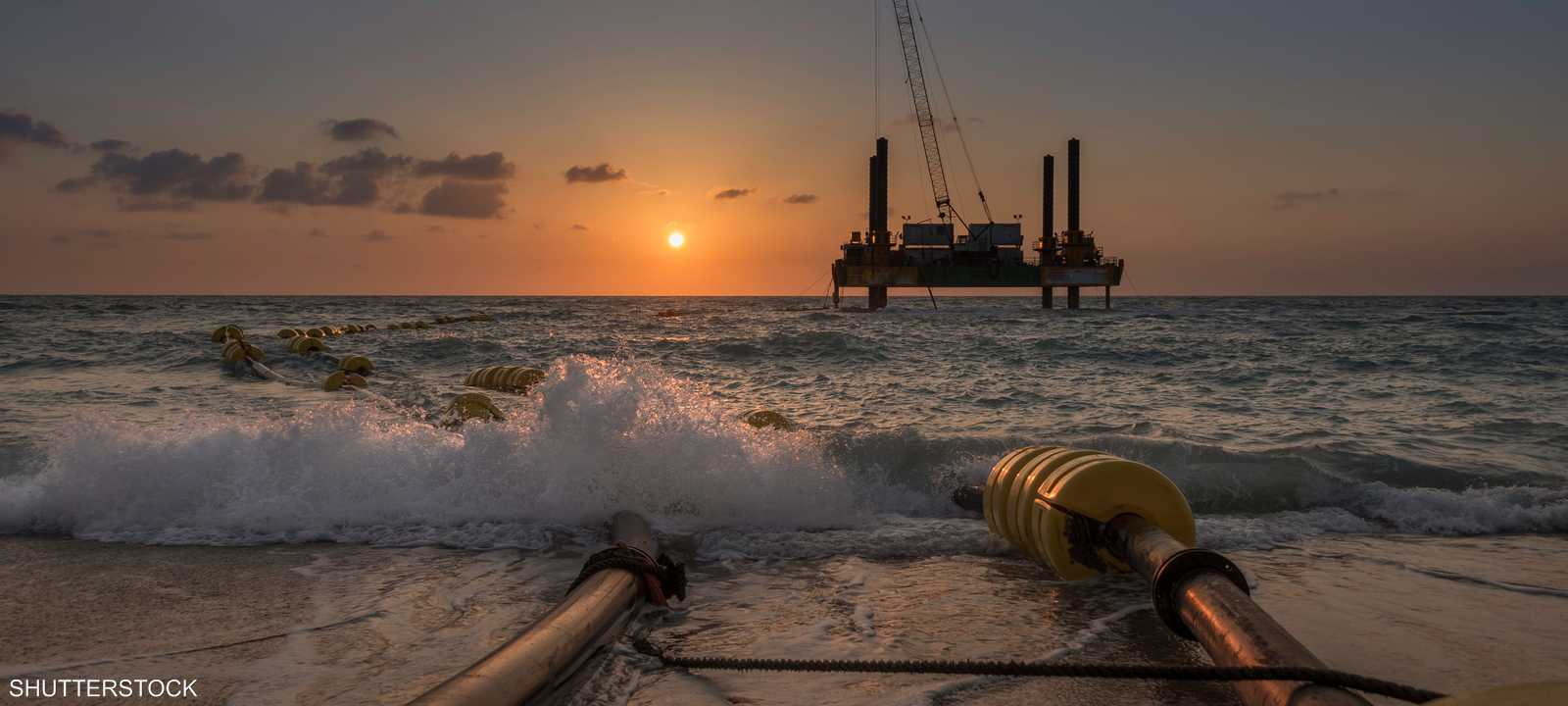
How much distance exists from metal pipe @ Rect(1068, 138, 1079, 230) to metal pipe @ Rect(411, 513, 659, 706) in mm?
70951

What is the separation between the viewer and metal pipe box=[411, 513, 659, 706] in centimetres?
271

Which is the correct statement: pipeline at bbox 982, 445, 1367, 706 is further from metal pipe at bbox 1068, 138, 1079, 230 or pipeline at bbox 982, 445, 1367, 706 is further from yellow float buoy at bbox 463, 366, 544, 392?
metal pipe at bbox 1068, 138, 1079, 230

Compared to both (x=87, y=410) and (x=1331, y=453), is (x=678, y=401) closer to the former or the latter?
(x=1331, y=453)

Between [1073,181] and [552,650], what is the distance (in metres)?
72.0

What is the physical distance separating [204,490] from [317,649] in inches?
129

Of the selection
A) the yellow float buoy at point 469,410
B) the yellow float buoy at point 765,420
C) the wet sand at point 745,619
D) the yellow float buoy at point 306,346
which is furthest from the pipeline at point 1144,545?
the yellow float buoy at point 306,346

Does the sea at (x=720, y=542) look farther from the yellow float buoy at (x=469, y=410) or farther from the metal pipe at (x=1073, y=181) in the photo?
the metal pipe at (x=1073, y=181)

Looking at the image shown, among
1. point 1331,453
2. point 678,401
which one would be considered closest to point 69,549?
point 678,401

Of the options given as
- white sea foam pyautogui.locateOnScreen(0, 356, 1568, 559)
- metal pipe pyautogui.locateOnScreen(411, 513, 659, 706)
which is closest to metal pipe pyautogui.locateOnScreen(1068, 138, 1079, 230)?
white sea foam pyautogui.locateOnScreen(0, 356, 1568, 559)

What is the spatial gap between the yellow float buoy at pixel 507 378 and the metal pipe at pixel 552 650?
1116 cm

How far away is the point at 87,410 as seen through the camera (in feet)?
40.0

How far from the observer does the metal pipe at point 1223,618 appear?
2.71m

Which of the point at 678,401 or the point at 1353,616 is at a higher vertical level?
the point at 678,401

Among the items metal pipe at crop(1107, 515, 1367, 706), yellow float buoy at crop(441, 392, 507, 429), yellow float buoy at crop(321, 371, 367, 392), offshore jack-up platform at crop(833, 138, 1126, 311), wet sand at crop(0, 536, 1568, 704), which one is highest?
offshore jack-up platform at crop(833, 138, 1126, 311)
